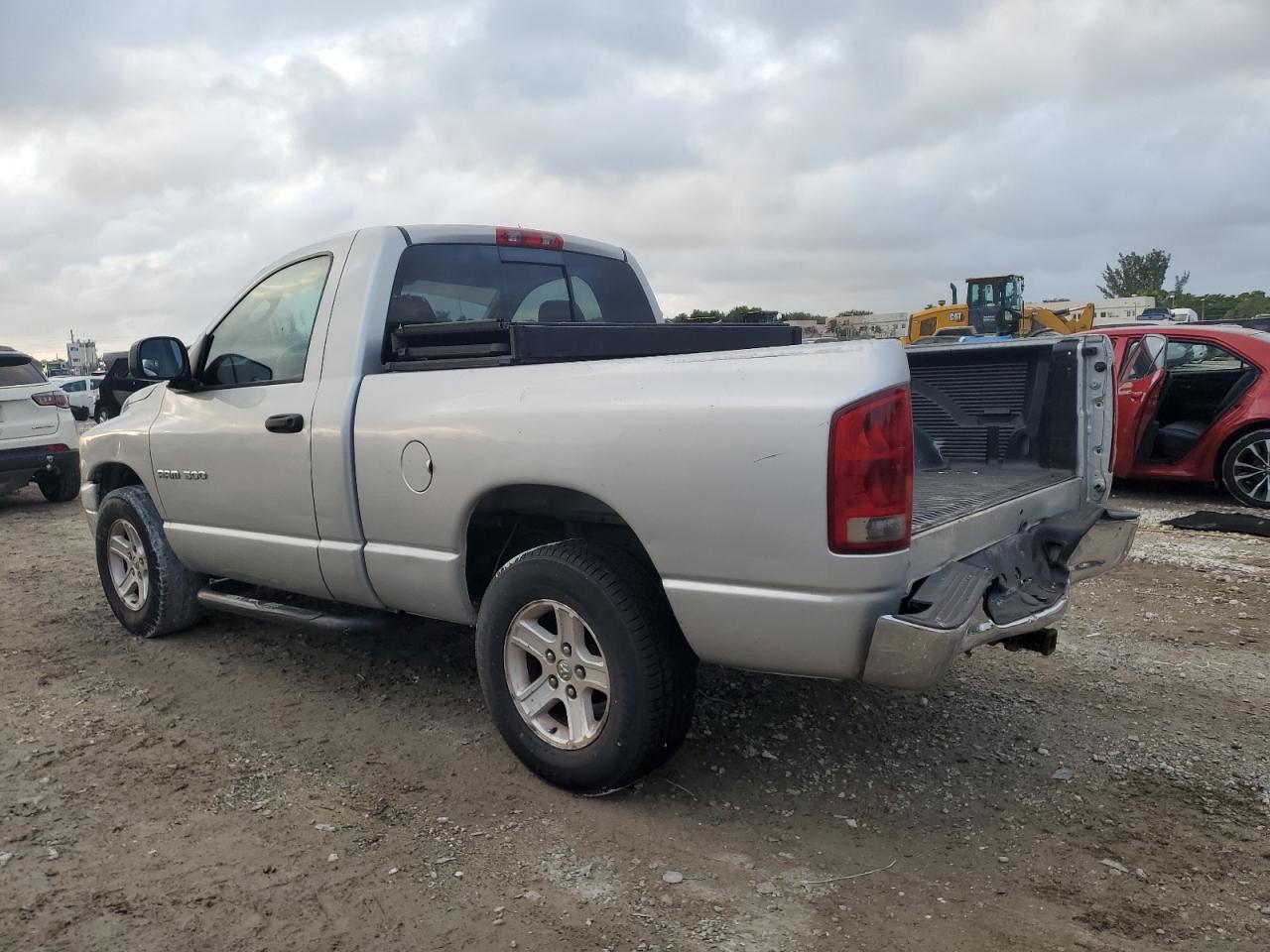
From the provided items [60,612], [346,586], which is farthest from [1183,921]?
[60,612]

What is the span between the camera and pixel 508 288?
4.37 m

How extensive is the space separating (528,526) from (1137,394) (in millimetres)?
6871

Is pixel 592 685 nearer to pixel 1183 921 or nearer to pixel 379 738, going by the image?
pixel 379 738

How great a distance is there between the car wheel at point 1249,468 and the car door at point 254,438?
7477mm

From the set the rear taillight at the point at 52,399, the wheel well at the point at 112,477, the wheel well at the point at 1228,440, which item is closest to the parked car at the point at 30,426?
the rear taillight at the point at 52,399

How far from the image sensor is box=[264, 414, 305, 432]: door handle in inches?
155

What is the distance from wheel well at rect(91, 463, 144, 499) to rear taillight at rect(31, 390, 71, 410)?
18.7 feet

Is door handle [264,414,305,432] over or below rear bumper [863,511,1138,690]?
over

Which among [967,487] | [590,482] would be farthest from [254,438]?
[967,487]

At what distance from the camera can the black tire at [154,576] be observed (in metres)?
4.95

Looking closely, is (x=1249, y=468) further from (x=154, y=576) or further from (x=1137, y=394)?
(x=154, y=576)

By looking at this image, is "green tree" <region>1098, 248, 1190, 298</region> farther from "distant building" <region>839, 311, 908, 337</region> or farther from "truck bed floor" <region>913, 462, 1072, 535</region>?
"truck bed floor" <region>913, 462, 1072, 535</region>

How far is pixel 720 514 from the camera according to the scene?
2.73m

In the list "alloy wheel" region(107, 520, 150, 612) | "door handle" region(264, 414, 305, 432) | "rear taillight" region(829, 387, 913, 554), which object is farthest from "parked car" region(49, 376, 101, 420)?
"rear taillight" region(829, 387, 913, 554)
